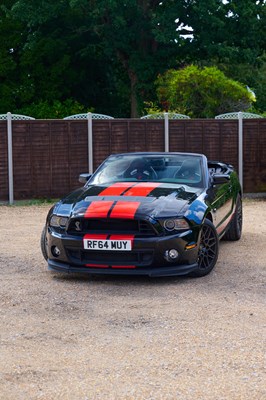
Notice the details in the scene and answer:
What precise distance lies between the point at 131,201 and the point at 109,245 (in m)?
0.62

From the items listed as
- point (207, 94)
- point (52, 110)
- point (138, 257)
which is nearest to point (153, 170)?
point (138, 257)

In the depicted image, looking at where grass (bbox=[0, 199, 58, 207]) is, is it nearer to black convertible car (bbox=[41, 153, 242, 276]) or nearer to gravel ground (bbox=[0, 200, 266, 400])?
gravel ground (bbox=[0, 200, 266, 400])

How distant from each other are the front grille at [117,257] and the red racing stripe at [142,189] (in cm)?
80

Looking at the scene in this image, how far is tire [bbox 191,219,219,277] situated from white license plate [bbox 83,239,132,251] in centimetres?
91

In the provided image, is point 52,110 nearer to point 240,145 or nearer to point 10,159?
point 240,145

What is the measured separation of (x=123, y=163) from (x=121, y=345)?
14.0 feet

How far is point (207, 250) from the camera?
334 inches

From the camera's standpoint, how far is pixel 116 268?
26.0 feet

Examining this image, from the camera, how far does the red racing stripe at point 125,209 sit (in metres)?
7.92

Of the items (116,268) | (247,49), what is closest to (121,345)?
(116,268)

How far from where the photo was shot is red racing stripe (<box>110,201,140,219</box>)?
312 inches

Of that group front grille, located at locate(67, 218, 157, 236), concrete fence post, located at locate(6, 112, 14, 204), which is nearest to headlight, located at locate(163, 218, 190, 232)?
front grille, located at locate(67, 218, 157, 236)

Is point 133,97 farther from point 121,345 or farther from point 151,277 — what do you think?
point 121,345

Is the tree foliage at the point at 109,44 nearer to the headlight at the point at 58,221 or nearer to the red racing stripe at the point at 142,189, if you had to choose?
the red racing stripe at the point at 142,189
